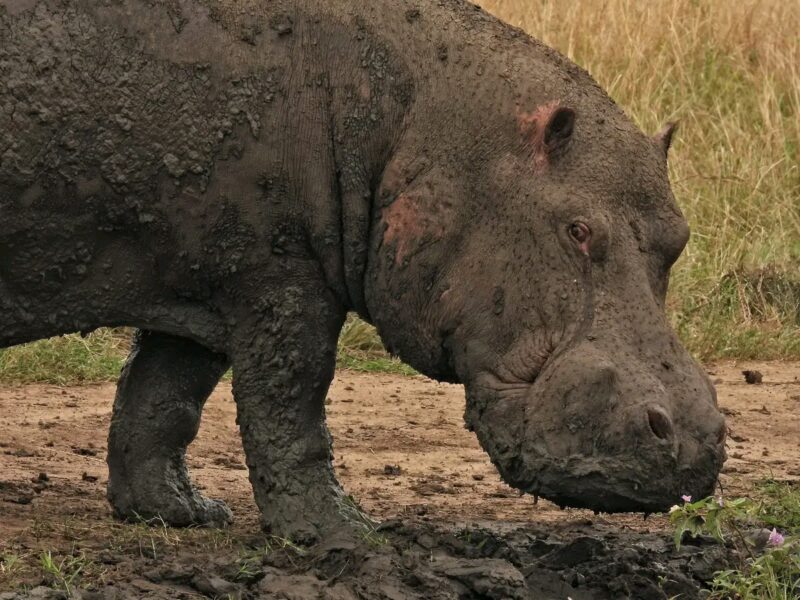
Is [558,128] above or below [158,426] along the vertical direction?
above

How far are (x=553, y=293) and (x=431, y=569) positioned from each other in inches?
37.2

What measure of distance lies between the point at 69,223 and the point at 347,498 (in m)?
1.33

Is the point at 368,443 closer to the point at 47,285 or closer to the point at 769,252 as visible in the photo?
the point at 47,285

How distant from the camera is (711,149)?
38.8 feet

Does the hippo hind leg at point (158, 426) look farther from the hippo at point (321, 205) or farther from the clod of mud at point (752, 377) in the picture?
the clod of mud at point (752, 377)

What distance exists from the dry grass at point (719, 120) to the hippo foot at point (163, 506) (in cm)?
429

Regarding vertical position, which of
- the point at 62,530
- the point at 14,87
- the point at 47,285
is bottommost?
the point at 62,530

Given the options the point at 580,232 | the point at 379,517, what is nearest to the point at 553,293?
the point at 580,232

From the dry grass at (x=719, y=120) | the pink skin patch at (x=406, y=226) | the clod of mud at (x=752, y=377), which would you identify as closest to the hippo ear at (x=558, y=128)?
the pink skin patch at (x=406, y=226)

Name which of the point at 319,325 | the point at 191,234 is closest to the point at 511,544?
the point at 319,325

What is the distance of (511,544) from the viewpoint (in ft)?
20.3

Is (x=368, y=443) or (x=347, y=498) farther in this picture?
(x=368, y=443)

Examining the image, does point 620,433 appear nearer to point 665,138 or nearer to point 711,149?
point 665,138

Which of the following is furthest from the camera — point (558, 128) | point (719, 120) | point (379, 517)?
point (719, 120)
